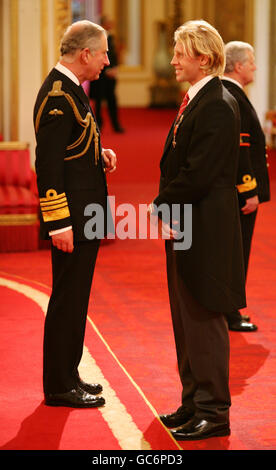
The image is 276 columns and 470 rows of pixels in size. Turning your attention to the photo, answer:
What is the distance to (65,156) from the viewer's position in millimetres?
3574

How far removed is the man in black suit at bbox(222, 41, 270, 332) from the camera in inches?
187

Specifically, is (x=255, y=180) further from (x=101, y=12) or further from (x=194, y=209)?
(x=101, y=12)

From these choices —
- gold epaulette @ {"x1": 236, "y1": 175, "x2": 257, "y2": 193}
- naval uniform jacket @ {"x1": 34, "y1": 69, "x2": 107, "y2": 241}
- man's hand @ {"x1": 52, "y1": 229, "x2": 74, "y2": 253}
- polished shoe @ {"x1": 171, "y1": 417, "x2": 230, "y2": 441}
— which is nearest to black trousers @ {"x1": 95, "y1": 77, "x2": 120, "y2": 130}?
gold epaulette @ {"x1": 236, "y1": 175, "x2": 257, "y2": 193}

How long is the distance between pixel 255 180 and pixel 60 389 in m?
1.71

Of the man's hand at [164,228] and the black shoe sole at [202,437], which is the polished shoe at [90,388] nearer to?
the black shoe sole at [202,437]

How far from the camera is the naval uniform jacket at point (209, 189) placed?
3215 mm

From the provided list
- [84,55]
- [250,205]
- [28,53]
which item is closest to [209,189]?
[84,55]

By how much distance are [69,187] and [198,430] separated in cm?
107

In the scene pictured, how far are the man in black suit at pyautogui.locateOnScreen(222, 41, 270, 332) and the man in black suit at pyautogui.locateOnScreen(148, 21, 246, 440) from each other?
1.34 m

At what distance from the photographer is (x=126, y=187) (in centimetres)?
991

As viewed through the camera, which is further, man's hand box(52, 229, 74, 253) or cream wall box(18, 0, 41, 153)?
cream wall box(18, 0, 41, 153)

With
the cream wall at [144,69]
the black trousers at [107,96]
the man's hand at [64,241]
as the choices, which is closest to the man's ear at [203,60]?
the man's hand at [64,241]

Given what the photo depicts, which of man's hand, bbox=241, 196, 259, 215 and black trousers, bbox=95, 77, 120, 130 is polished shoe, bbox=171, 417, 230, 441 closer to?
man's hand, bbox=241, 196, 259, 215

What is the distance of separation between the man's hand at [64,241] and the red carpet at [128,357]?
27.2 inches
